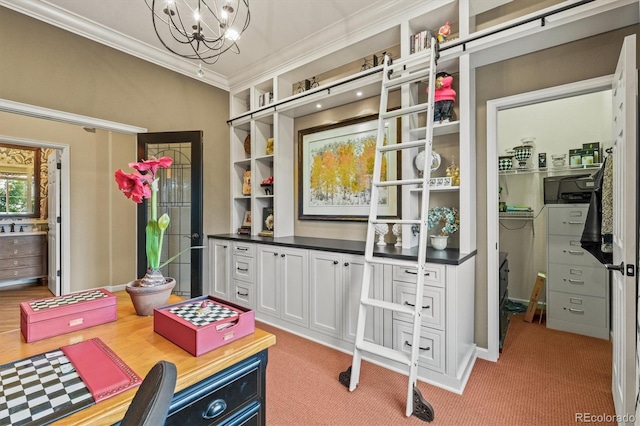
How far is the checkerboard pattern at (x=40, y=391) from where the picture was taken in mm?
661

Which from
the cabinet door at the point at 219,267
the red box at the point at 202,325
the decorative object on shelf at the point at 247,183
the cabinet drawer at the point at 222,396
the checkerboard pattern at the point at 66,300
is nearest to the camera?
the cabinet drawer at the point at 222,396

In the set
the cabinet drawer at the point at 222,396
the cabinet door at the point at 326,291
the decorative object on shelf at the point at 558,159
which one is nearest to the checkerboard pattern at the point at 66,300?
the cabinet drawer at the point at 222,396

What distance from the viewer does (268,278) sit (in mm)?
3246

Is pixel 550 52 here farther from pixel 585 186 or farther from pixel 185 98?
pixel 185 98

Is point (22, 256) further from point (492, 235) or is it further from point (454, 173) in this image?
point (492, 235)

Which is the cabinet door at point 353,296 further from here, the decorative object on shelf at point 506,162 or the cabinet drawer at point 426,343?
the decorative object on shelf at point 506,162

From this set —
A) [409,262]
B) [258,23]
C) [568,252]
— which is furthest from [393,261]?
[258,23]

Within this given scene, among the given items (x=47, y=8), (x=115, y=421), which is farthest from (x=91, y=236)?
(x=115, y=421)

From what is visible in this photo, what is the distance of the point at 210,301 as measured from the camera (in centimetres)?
126

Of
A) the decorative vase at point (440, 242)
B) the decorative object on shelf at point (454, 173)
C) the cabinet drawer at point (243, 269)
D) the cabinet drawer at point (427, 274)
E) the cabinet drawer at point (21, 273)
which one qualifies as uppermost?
the decorative object on shelf at point (454, 173)

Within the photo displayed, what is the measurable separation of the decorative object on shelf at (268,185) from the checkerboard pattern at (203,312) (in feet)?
8.80

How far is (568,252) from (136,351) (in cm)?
394

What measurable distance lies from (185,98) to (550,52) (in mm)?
3824

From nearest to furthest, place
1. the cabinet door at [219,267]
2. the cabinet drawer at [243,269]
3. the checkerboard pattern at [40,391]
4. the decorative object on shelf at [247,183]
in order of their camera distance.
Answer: the checkerboard pattern at [40,391] < the cabinet drawer at [243,269] < the cabinet door at [219,267] < the decorative object on shelf at [247,183]
